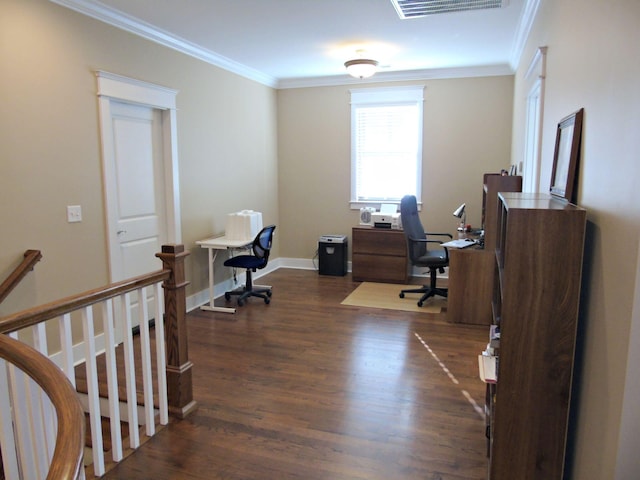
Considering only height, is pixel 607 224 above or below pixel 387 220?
above

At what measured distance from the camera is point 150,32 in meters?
4.11

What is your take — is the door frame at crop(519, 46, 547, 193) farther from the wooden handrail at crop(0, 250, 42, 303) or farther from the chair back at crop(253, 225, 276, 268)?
the wooden handrail at crop(0, 250, 42, 303)

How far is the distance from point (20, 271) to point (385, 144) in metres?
4.58

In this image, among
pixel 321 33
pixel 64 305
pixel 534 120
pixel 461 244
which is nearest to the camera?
pixel 64 305

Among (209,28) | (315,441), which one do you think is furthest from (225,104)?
(315,441)

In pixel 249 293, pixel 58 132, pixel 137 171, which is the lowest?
pixel 249 293

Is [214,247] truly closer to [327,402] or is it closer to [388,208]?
[327,402]

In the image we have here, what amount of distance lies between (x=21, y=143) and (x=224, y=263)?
2.41 metres

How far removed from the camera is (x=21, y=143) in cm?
308

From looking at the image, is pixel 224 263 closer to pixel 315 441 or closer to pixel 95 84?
pixel 95 84

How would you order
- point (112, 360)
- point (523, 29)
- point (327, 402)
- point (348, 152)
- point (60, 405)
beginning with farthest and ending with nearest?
point (348, 152) → point (523, 29) → point (327, 402) → point (112, 360) → point (60, 405)

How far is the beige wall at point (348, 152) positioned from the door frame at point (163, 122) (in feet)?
7.93

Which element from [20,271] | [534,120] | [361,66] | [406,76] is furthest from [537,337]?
[406,76]

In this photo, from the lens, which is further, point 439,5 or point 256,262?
point 256,262
